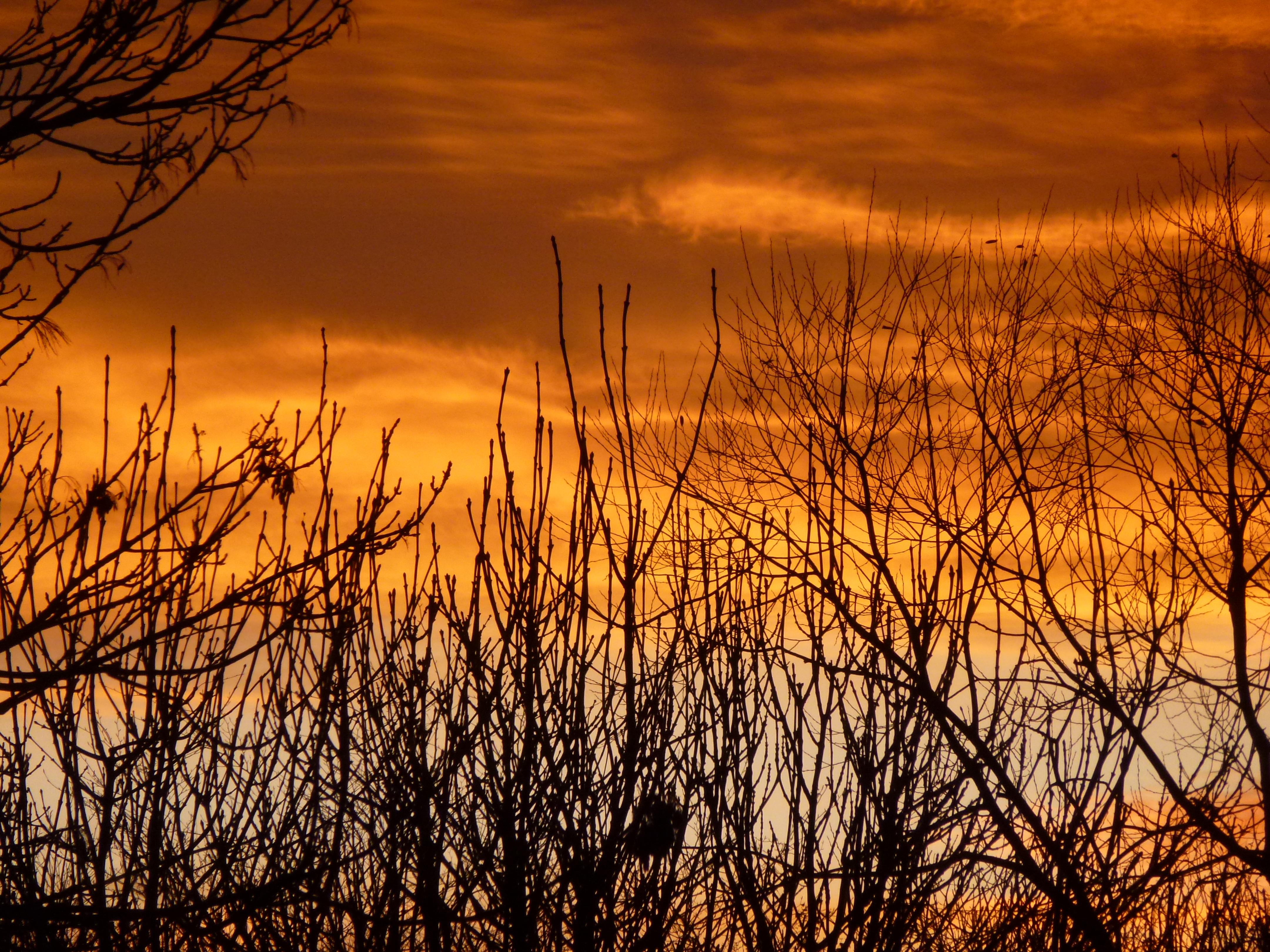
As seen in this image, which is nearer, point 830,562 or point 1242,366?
point 830,562

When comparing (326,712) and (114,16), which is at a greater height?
(114,16)

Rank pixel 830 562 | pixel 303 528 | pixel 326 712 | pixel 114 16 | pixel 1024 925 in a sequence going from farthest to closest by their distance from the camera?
pixel 1024 925 < pixel 830 562 < pixel 303 528 < pixel 326 712 < pixel 114 16

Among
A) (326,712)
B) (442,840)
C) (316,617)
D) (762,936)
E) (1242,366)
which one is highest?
(1242,366)

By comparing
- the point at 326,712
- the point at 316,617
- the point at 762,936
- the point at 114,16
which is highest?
the point at 114,16

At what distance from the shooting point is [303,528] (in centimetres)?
550

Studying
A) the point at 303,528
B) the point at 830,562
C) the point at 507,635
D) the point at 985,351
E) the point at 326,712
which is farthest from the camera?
the point at 985,351

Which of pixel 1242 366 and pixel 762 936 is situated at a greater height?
pixel 1242 366

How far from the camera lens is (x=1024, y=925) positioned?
6.63 m

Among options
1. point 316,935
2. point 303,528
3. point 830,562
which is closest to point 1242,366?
point 830,562

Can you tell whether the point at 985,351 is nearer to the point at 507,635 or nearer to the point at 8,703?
the point at 507,635

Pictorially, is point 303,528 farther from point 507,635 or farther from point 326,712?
point 507,635

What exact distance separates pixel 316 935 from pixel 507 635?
62.9 inches

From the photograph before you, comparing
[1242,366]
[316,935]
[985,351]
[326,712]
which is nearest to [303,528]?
[326,712]

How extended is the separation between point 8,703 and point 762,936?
124 inches
